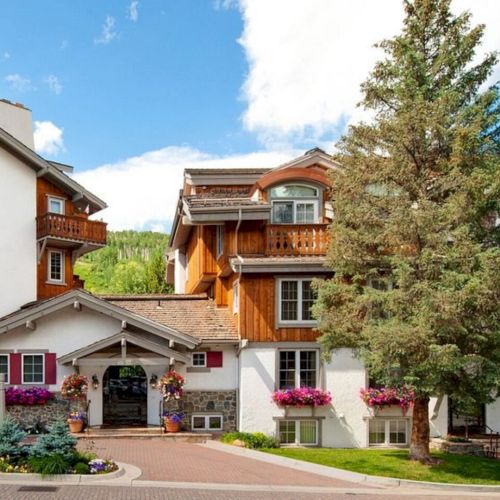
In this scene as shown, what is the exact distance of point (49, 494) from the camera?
13.2 metres

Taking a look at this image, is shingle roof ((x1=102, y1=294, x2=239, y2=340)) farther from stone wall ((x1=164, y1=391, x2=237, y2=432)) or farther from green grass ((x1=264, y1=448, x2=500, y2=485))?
green grass ((x1=264, y1=448, x2=500, y2=485))

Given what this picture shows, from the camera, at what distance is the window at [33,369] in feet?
74.8

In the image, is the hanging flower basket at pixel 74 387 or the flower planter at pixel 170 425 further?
the hanging flower basket at pixel 74 387

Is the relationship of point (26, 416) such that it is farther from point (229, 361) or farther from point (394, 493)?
point (394, 493)

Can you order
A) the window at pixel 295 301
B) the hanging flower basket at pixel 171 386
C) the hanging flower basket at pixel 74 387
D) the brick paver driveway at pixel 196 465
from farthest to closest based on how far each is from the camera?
the window at pixel 295 301 < the hanging flower basket at pixel 171 386 < the hanging flower basket at pixel 74 387 < the brick paver driveway at pixel 196 465

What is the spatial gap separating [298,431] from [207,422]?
3406 millimetres

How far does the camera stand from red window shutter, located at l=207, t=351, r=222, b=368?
23359mm

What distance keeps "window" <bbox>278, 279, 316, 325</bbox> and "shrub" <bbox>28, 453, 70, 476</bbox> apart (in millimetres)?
9828

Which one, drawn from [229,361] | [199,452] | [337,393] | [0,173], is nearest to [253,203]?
[229,361]

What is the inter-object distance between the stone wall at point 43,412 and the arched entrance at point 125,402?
5.48ft

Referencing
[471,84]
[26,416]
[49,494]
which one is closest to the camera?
[49,494]

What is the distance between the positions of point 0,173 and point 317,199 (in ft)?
44.2

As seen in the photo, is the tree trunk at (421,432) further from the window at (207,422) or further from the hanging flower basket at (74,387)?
the hanging flower basket at (74,387)

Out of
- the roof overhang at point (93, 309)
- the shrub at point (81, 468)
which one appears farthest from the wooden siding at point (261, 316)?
the shrub at point (81, 468)
